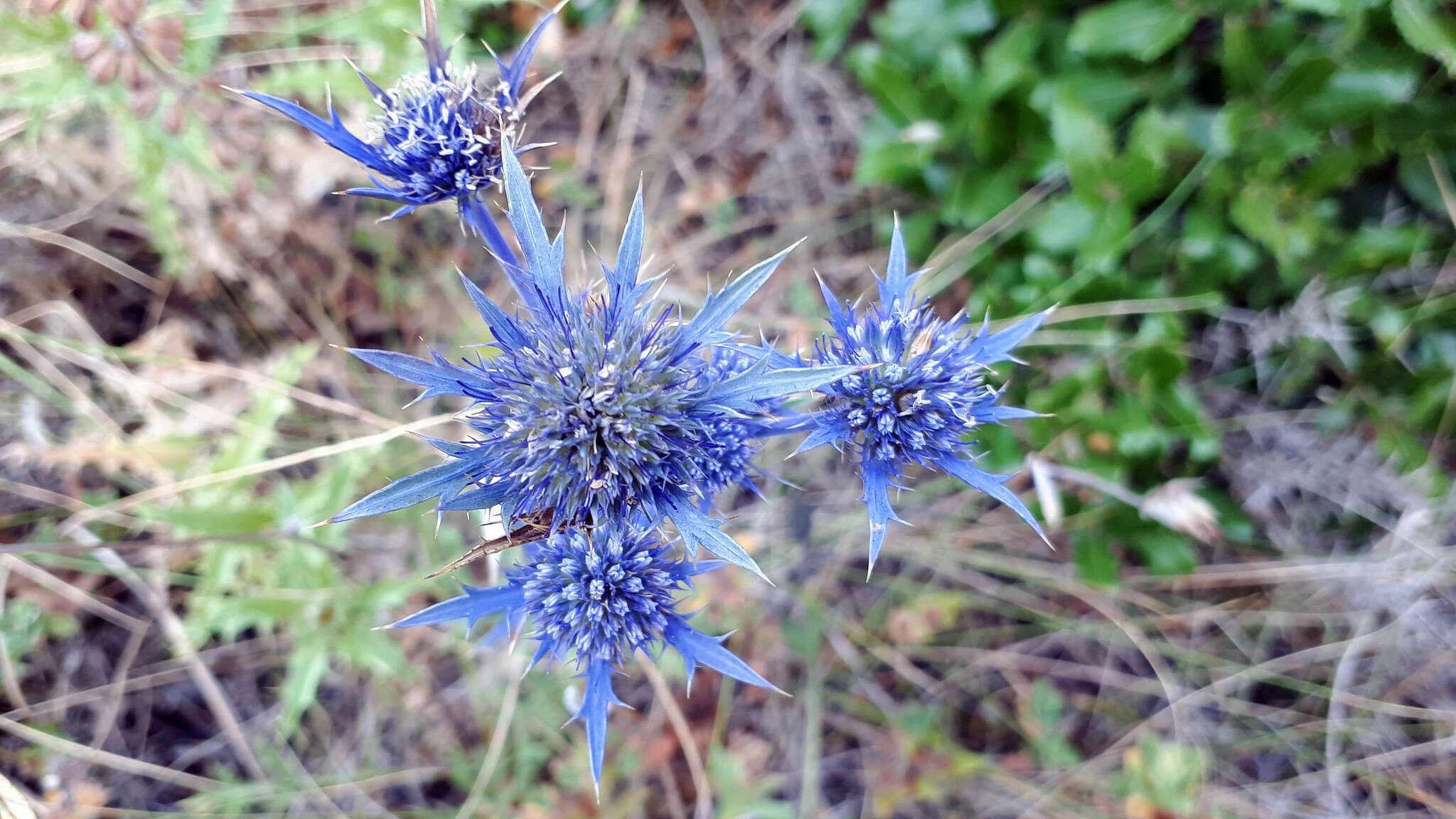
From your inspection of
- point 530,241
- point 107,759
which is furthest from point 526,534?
point 107,759

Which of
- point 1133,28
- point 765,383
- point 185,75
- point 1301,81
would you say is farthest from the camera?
point 1133,28

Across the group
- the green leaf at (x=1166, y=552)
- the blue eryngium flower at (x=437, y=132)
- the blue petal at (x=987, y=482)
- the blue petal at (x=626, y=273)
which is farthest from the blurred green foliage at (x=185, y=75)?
the green leaf at (x=1166, y=552)

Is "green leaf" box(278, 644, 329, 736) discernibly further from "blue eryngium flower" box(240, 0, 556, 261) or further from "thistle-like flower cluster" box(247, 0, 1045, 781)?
"blue eryngium flower" box(240, 0, 556, 261)

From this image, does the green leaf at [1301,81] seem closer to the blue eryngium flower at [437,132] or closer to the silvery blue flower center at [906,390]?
the silvery blue flower center at [906,390]

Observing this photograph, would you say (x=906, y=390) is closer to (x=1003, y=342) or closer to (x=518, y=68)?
(x=1003, y=342)

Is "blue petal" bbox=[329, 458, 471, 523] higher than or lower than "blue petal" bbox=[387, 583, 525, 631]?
higher

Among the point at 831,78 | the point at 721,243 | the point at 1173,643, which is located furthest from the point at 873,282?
the point at 1173,643

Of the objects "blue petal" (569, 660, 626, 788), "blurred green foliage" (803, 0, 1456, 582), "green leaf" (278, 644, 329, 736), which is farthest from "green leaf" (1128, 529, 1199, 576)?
"green leaf" (278, 644, 329, 736)
